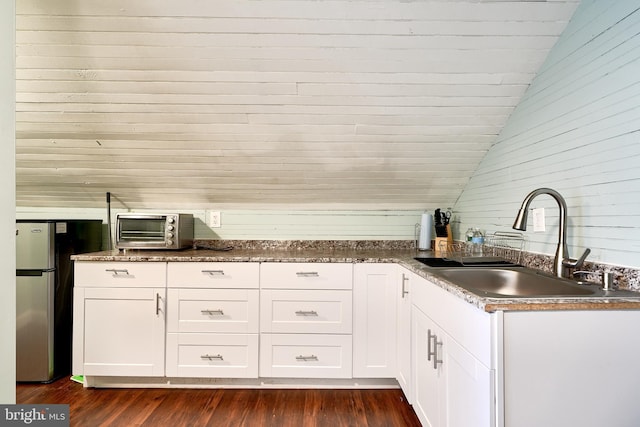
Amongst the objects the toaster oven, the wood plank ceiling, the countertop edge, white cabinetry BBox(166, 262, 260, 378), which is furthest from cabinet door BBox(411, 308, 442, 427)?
the toaster oven

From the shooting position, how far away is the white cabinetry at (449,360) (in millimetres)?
1050

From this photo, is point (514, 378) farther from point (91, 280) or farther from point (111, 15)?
point (91, 280)

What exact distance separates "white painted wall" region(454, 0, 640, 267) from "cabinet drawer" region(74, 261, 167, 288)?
2070 mm

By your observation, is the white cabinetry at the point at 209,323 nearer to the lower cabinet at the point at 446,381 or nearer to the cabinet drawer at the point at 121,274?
the cabinet drawer at the point at 121,274

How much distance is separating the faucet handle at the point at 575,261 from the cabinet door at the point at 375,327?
93cm

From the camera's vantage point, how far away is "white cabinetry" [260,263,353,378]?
2158 millimetres

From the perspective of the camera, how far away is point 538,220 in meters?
1.66

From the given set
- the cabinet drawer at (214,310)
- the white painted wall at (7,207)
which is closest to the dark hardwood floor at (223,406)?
the cabinet drawer at (214,310)

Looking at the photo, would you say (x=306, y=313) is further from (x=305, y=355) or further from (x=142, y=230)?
(x=142, y=230)

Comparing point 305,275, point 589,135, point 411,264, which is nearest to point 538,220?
point 589,135

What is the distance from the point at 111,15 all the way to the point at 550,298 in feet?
6.75

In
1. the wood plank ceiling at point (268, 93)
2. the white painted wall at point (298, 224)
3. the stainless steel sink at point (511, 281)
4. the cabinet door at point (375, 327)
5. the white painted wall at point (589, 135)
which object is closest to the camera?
the white painted wall at point (589, 135)

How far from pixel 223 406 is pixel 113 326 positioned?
831mm

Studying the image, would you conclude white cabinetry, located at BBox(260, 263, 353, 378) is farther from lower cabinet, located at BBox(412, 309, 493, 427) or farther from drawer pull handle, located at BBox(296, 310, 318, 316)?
lower cabinet, located at BBox(412, 309, 493, 427)
